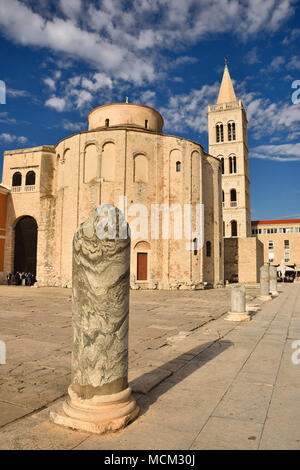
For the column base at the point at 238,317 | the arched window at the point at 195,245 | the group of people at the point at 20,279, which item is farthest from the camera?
the group of people at the point at 20,279

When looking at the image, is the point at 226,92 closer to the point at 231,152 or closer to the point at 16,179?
the point at 231,152

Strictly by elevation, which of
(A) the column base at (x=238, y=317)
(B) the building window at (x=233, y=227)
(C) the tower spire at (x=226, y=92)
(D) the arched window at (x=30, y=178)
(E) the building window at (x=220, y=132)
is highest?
(C) the tower spire at (x=226, y=92)

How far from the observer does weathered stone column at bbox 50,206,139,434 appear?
113 inches

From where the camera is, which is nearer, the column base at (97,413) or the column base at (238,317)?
the column base at (97,413)

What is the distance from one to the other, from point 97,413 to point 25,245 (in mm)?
26919

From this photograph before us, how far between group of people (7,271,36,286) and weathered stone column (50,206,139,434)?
2389cm

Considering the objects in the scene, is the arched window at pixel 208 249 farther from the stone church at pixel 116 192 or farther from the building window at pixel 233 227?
the building window at pixel 233 227

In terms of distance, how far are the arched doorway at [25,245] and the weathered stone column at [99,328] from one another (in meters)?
25.0

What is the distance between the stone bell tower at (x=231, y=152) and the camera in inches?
1865

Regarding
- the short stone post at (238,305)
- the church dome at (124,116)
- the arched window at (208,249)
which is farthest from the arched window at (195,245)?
the short stone post at (238,305)

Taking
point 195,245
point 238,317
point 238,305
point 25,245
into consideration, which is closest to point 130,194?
point 195,245

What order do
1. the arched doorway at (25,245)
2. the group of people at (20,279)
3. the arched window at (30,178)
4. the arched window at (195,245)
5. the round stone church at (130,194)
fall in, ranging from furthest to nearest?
the arched doorway at (25,245), the arched window at (30,178), the group of people at (20,279), the arched window at (195,245), the round stone church at (130,194)
